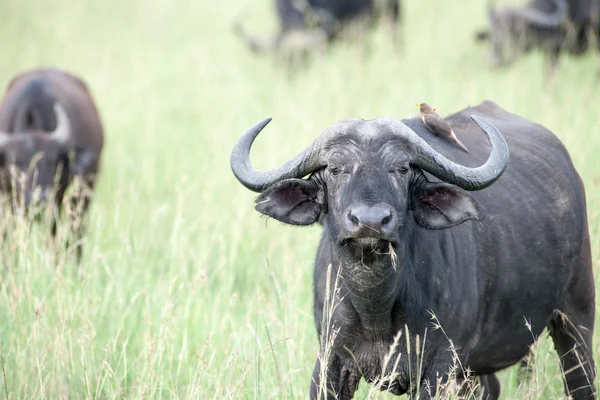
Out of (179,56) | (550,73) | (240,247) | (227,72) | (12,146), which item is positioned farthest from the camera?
(179,56)

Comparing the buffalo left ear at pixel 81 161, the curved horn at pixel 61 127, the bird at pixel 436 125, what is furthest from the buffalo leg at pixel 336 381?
the curved horn at pixel 61 127

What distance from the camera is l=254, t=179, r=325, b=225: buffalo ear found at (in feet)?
11.6

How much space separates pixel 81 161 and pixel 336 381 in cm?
413

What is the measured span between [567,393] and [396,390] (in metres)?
1.09

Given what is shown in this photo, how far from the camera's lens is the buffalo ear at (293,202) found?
353 centimetres

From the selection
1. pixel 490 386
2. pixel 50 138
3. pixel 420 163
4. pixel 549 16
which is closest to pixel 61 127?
pixel 50 138

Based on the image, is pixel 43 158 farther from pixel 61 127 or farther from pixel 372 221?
pixel 372 221

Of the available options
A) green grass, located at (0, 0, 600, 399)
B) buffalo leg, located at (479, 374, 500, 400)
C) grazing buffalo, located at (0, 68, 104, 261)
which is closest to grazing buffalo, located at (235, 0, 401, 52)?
green grass, located at (0, 0, 600, 399)

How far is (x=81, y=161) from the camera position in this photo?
716 cm

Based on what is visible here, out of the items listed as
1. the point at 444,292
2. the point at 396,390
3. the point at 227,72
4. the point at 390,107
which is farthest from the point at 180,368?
the point at 227,72

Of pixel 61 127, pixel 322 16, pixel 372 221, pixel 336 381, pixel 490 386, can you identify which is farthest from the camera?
pixel 322 16

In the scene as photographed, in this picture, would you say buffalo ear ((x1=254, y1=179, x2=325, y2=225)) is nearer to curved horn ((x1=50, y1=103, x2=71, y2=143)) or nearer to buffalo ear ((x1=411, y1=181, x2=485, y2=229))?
buffalo ear ((x1=411, y1=181, x2=485, y2=229))

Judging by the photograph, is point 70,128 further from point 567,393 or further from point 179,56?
point 179,56

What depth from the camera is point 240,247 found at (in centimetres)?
623
